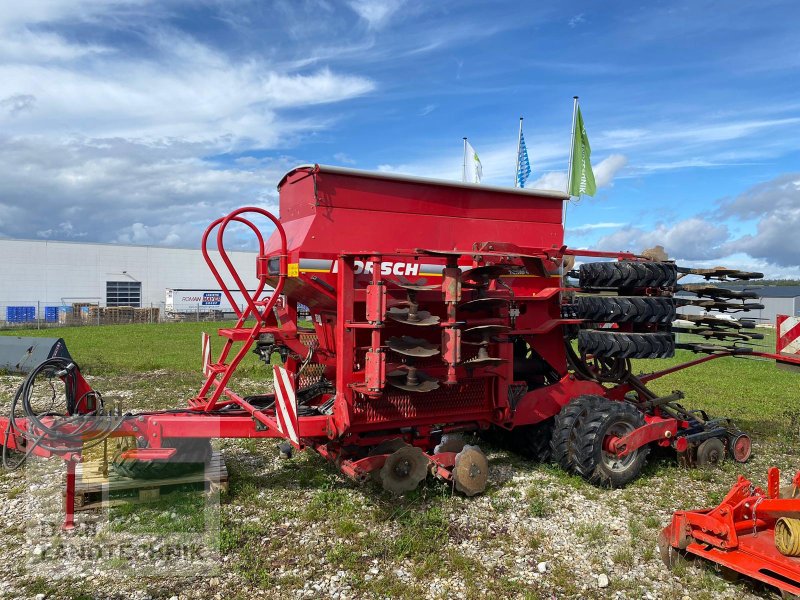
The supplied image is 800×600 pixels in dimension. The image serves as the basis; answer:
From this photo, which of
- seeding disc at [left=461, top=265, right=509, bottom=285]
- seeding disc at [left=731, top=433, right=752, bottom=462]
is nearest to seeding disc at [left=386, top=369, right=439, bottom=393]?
seeding disc at [left=461, top=265, right=509, bottom=285]

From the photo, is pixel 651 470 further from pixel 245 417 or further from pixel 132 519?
pixel 132 519

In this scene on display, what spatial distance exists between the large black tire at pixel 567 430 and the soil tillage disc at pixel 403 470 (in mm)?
1588

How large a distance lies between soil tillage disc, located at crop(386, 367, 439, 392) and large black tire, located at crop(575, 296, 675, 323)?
82.7 inches

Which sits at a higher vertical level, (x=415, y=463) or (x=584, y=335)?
(x=584, y=335)

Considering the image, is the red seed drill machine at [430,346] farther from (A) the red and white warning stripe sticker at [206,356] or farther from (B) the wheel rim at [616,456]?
(A) the red and white warning stripe sticker at [206,356]

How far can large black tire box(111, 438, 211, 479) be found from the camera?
214 inches

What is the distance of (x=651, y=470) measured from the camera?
6.52 meters

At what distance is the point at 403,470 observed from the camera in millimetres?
5238

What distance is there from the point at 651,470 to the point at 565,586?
2.88 metres

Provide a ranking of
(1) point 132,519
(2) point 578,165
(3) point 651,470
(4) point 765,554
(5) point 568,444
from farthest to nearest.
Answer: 1. (2) point 578,165
2. (3) point 651,470
3. (5) point 568,444
4. (1) point 132,519
5. (4) point 765,554

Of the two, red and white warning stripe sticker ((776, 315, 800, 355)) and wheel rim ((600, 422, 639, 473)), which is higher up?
red and white warning stripe sticker ((776, 315, 800, 355))

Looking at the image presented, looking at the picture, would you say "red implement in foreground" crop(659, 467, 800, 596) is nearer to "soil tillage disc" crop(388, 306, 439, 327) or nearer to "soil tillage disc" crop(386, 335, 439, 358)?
"soil tillage disc" crop(386, 335, 439, 358)

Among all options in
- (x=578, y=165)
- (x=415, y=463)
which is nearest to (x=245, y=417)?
(x=415, y=463)

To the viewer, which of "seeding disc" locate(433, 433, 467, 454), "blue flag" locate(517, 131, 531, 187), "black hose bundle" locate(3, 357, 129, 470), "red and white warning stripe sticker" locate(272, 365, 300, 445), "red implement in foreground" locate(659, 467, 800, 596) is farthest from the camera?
"blue flag" locate(517, 131, 531, 187)
